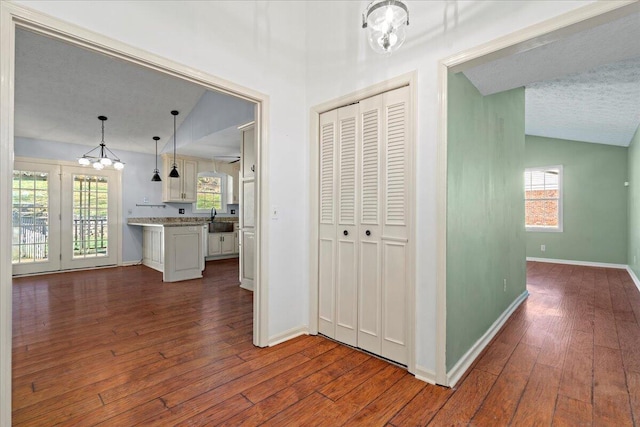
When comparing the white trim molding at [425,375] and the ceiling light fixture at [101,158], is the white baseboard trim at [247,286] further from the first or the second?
the ceiling light fixture at [101,158]

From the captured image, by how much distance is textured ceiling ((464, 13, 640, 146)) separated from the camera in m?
1.79

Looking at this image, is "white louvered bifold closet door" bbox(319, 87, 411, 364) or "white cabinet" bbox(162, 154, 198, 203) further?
"white cabinet" bbox(162, 154, 198, 203)

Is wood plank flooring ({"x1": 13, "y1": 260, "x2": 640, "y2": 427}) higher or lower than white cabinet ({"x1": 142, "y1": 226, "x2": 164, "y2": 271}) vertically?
lower

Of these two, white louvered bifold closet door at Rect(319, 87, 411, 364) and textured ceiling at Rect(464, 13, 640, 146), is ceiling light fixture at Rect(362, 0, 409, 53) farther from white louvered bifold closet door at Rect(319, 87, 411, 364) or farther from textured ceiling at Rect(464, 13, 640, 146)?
textured ceiling at Rect(464, 13, 640, 146)

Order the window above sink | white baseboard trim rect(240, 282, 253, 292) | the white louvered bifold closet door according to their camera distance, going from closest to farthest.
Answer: the white louvered bifold closet door → white baseboard trim rect(240, 282, 253, 292) → the window above sink

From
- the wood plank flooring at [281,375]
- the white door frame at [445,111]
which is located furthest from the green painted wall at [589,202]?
the white door frame at [445,111]

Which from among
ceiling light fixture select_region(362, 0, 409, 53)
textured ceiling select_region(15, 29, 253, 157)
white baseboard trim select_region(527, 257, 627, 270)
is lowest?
white baseboard trim select_region(527, 257, 627, 270)

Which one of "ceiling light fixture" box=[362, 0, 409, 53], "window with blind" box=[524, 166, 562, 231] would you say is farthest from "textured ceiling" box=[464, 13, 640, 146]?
"window with blind" box=[524, 166, 562, 231]

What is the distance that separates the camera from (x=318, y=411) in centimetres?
178

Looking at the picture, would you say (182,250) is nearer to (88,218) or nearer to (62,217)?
(88,218)

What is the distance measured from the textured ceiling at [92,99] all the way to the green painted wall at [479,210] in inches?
120

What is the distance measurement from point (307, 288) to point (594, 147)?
7.36 meters

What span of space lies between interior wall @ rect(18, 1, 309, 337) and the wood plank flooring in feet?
2.06

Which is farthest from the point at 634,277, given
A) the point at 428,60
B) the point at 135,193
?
the point at 135,193
